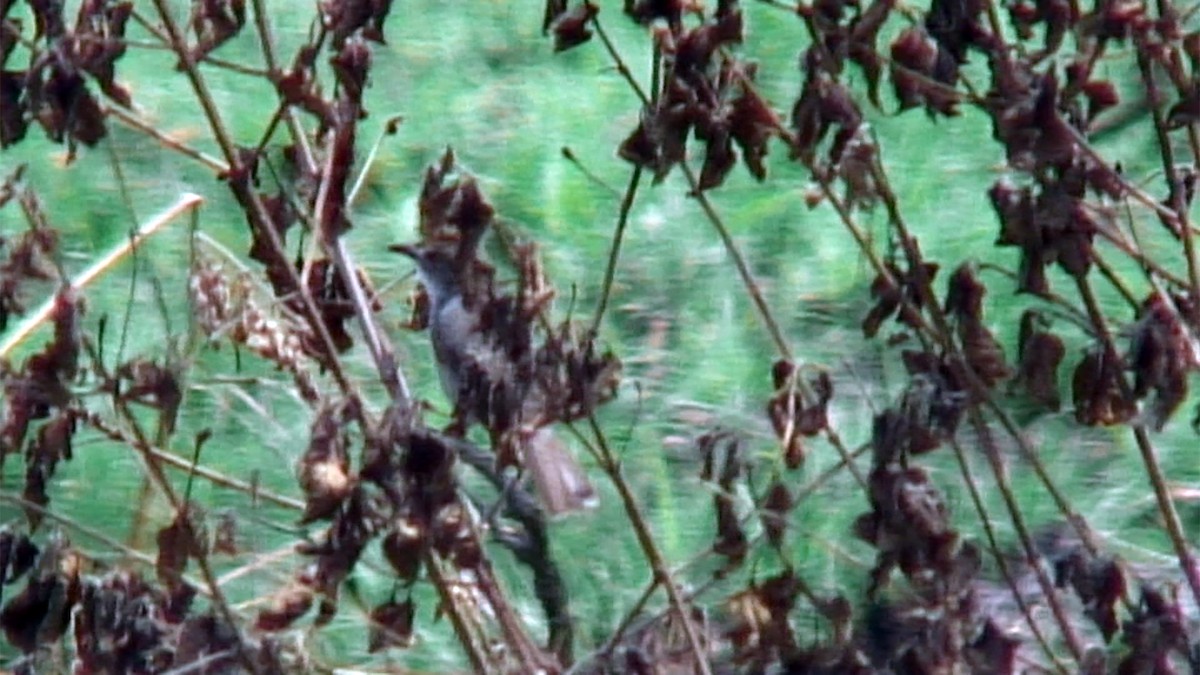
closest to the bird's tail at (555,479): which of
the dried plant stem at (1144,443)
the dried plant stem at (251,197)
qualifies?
the dried plant stem at (251,197)

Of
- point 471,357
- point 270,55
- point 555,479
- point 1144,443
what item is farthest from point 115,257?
point 1144,443

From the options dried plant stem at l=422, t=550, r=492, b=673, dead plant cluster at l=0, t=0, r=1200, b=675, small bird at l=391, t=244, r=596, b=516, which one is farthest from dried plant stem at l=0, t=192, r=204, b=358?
dried plant stem at l=422, t=550, r=492, b=673

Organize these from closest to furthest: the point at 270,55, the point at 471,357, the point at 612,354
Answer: the point at 471,357 < the point at 270,55 < the point at 612,354

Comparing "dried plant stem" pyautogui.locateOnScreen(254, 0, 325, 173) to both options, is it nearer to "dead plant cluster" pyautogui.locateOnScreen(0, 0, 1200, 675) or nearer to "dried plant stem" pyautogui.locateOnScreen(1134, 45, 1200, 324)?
"dead plant cluster" pyautogui.locateOnScreen(0, 0, 1200, 675)

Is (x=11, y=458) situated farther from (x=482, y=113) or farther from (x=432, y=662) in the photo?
(x=482, y=113)

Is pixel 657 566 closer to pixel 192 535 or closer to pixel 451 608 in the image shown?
pixel 451 608

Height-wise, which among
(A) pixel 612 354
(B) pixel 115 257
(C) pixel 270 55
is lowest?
(B) pixel 115 257

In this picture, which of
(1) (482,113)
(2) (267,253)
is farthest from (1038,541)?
(1) (482,113)

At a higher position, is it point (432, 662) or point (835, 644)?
point (835, 644)
